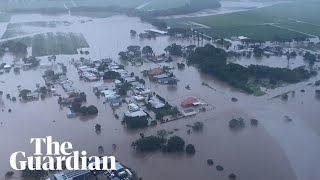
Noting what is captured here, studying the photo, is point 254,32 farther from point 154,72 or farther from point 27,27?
point 27,27

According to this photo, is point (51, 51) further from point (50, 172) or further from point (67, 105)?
point (50, 172)

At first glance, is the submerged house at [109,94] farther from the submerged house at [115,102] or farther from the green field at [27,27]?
the green field at [27,27]

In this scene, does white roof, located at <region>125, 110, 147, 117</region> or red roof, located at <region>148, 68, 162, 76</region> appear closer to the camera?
white roof, located at <region>125, 110, 147, 117</region>

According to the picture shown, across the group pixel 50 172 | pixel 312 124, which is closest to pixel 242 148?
pixel 312 124

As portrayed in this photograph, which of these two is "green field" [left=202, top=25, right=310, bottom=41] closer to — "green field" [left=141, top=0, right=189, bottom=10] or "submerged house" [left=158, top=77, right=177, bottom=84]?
"submerged house" [left=158, top=77, right=177, bottom=84]

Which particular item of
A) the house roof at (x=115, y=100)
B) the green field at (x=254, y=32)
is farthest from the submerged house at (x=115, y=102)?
the green field at (x=254, y=32)

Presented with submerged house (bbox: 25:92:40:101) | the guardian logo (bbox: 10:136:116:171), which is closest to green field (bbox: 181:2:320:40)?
submerged house (bbox: 25:92:40:101)
